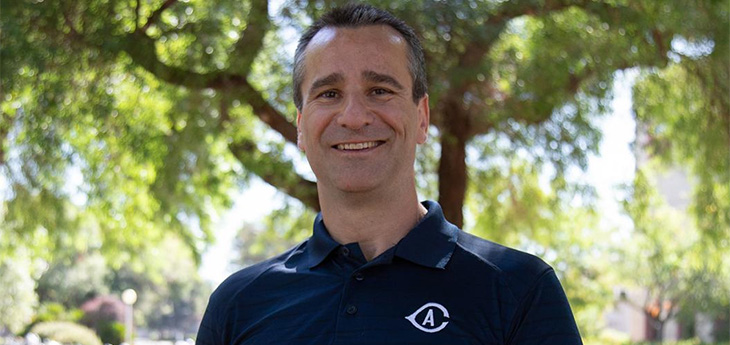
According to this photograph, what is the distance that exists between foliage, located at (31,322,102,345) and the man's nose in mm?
26826

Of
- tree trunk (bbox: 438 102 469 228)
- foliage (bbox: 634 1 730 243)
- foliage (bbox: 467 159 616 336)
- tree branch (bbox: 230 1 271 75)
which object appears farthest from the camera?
foliage (bbox: 467 159 616 336)

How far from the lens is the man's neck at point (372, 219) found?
1.83 meters

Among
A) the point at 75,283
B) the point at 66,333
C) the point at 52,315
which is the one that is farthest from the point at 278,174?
the point at 75,283

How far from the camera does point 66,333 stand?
92.7ft

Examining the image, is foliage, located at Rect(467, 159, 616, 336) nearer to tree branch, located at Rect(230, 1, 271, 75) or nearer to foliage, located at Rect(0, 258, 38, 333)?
tree branch, located at Rect(230, 1, 271, 75)

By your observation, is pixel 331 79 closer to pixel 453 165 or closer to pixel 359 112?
pixel 359 112

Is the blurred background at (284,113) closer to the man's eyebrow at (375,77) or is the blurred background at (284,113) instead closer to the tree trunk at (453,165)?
the tree trunk at (453,165)

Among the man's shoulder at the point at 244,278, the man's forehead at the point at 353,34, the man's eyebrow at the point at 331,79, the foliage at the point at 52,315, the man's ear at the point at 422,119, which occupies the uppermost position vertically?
the man's forehead at the point at 353,34

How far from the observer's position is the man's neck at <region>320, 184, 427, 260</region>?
5.99 ft

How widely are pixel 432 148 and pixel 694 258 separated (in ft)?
11.0

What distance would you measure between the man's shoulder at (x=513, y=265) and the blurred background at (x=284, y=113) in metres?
4.85

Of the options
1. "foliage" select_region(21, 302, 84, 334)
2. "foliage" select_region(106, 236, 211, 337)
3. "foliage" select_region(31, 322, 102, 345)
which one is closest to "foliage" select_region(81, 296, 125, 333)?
"foliage" select_region(21, 302, 84, 334)

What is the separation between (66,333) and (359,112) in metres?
28.1

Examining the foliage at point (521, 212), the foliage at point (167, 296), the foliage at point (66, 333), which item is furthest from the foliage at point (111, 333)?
the foliage at point (521, 212)
